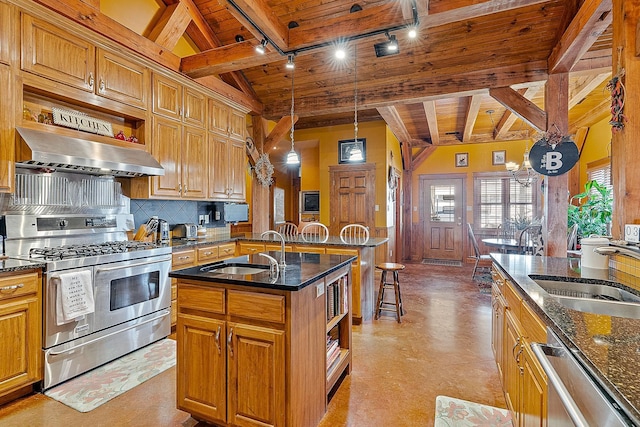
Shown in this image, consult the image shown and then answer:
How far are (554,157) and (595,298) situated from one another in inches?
78.8

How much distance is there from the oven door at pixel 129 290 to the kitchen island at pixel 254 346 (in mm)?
1124

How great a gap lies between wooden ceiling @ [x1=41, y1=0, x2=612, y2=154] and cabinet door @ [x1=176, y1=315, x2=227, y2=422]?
2389 mm

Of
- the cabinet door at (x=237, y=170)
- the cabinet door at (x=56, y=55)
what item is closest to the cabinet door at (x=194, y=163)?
the cabinet door at (x=237, y=170)

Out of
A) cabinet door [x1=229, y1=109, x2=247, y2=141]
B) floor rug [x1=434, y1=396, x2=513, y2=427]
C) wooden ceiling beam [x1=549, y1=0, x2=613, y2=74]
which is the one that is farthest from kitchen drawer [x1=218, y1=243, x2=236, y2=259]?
wooden ceiling beam [x1=549, y1=0, x2=613, y2=74]

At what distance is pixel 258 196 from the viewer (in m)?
5.30

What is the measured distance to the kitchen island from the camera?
1.58 metres

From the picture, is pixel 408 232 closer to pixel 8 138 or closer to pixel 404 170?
pixel 404 170

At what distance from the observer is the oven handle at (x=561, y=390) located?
2.57ft

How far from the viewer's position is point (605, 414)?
712 mm

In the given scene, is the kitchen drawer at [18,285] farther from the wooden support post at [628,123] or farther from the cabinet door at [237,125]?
the wooden support post at [628,123]

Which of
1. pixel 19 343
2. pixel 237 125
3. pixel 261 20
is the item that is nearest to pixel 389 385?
pixel 19 343

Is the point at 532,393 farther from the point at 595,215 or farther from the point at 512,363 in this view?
the point at 595,215

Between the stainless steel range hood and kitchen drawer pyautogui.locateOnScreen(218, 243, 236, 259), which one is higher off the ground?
the stainless steel range hood

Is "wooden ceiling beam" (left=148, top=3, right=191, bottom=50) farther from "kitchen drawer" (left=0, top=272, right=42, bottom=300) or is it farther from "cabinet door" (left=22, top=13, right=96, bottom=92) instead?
"kitchen drawer" (left=0, top=272, right=42, bottom=300)
